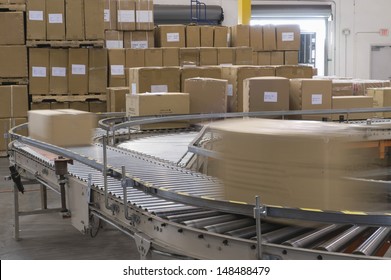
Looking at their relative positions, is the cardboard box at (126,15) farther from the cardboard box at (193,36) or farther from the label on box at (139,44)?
the cardboard box at (193,36)

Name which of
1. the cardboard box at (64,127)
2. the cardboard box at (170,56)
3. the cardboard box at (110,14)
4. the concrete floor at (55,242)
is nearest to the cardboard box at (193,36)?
the cardboard box at (170,56)

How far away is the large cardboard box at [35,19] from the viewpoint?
9070mm

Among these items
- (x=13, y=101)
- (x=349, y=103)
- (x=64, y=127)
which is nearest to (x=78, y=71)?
(x=13, y=101)

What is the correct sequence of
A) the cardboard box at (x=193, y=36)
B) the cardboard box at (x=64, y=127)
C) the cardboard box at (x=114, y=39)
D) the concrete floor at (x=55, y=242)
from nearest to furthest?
the cardboard box at (x=64, y=127), the concrete floor at (x=55, y=242), the cardboard box at (x=114, y=39), the cardboard box at (x=193, y=36)

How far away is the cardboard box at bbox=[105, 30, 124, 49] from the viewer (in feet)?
33.3

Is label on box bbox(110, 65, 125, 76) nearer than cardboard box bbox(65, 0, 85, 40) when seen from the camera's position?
No

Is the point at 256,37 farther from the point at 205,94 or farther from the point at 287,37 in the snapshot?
the point at 205,94

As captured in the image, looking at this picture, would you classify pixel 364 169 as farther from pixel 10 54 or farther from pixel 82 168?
pixel 10 54

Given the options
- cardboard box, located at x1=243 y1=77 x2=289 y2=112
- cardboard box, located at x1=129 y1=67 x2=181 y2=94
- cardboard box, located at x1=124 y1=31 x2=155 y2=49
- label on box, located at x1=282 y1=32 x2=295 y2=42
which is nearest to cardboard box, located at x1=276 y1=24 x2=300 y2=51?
label on box, located at x1=282 y1=32 x2=295 y2=42

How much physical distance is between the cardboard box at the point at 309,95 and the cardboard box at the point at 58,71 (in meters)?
4.04

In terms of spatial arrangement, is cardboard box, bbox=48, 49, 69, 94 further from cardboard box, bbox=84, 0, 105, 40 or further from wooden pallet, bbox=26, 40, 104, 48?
cardboard box, bbox=84, 0, 105, 40

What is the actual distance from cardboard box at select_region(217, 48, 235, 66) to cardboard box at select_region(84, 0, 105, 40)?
1.95 m

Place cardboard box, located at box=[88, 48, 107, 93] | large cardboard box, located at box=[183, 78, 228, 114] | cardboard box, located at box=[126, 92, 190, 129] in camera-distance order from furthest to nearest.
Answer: cardboard box, located at box=[88, 48, 107, 93]
large cardboard box, located at box=[183, 78, 228, 114]
cardboard box, located at box=[126, 92, 190, 129]

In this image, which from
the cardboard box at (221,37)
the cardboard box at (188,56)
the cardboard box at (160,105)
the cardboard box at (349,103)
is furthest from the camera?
the cardboard box at (221,37)
